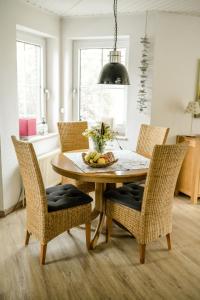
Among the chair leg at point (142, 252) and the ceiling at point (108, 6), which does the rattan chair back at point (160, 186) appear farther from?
the ceiling at point (108, 6)

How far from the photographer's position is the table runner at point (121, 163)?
2.45 meters

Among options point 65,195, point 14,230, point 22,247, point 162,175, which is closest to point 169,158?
point 162,175

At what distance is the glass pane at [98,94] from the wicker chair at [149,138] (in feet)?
2.49

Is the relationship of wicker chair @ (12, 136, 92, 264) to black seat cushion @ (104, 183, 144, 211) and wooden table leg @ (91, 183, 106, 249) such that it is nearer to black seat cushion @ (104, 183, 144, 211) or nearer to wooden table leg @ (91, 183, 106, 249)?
wooden table leg @ (91, 183, 106, 249)

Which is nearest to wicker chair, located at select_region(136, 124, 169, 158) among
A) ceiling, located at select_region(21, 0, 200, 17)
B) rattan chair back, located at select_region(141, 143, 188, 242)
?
rattan chair back, located at select_region(141, 143, 188, 242)

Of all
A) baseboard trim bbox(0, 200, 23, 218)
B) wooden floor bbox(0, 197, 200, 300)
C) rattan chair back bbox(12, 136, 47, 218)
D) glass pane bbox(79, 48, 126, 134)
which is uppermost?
glass pane bbox(79, 48, 126, 134)

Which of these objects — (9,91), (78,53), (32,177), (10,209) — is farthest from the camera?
(78,53)

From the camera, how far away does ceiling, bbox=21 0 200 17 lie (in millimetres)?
3182

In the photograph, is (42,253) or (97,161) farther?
(97,161)

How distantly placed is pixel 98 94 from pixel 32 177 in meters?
2.32

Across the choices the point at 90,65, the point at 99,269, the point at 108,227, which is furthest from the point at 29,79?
the point at 99,269

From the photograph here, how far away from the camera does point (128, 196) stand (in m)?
2.58

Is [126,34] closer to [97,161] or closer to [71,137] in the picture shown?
[71,137]

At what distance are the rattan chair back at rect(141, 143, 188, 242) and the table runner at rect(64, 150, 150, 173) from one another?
0.32m
